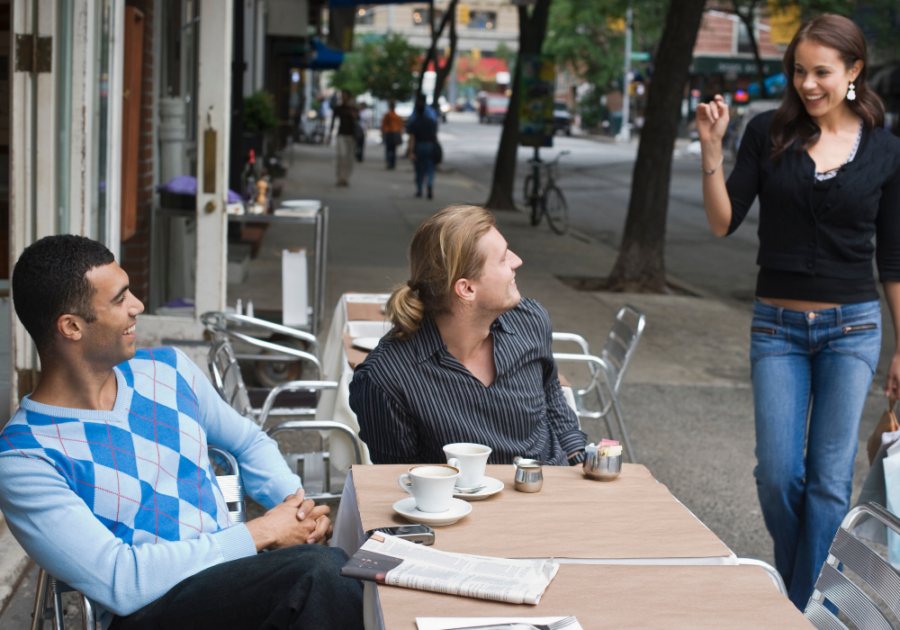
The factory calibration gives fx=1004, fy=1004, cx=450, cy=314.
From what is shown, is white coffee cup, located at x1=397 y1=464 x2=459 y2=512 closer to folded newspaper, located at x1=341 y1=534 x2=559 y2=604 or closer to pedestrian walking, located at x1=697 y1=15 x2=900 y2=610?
folded newspaper, located at x1=341 y1=534 x2=559 y2=604

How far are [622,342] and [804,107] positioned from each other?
1690 millimetres

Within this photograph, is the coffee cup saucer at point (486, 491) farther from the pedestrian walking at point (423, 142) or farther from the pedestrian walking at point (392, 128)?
the pedestrian walking at point (392, 128)

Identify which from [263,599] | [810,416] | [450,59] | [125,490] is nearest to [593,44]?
[450,59]

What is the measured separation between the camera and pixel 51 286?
216 cm

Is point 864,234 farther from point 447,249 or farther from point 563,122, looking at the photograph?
point 563,122

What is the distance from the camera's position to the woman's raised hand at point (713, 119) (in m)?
3.23

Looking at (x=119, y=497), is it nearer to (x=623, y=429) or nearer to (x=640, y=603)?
(x=640, y=603)

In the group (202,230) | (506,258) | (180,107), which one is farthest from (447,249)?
(180,107)

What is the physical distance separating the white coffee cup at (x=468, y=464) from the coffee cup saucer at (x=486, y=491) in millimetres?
26

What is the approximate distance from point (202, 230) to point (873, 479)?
12.4ft

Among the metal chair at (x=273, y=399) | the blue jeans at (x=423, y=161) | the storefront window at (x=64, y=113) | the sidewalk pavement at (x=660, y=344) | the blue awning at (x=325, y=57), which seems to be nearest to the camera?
the metal chair at (x=273, y=399)

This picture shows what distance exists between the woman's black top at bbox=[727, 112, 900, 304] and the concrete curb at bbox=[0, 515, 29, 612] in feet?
9.13

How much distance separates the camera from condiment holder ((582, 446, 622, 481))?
2.52m

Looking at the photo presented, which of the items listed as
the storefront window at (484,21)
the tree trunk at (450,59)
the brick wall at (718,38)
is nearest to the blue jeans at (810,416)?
the tree trunk at (450,59)
